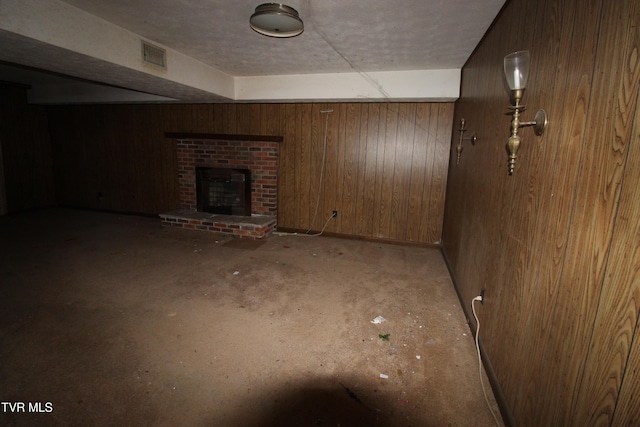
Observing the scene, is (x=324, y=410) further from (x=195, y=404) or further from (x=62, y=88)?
(x=62, y=88)

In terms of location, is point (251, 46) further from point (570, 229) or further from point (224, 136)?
point (570, 229)

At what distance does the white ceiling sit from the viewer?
2068mm

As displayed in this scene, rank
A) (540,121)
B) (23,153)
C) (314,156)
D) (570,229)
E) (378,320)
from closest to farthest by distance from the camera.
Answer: (570,229) < (540,121) < (378,320) < (314,156) < (23,153)

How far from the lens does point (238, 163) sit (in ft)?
15.4

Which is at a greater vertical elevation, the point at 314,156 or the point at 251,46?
the point at 251,46

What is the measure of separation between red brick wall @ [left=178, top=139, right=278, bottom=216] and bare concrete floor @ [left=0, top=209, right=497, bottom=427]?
128cm

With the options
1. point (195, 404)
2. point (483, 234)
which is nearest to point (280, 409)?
point (195, 404)

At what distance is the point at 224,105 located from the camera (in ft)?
15.5

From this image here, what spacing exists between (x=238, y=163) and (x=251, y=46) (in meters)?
2.08

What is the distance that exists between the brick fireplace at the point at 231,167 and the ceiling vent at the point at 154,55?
1.66m

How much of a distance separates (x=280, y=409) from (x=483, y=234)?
5.59ft

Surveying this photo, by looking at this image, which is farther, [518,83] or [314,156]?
[314,156]

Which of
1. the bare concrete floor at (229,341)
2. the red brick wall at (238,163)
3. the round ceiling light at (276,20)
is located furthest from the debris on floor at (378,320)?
the red brick wall at (238,163)

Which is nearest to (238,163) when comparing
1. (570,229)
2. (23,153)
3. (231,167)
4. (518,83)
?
(231,167)
